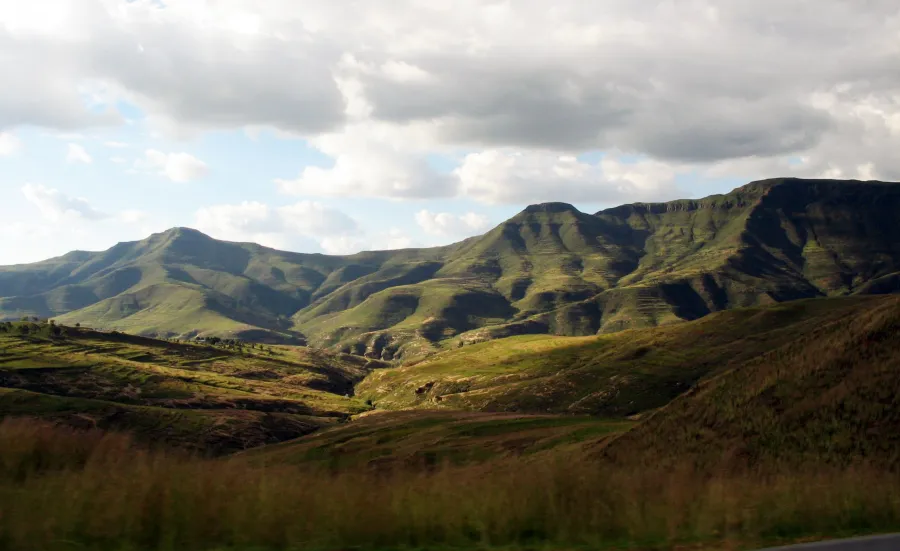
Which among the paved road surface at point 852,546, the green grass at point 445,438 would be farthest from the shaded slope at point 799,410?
the green grass at point 445,438

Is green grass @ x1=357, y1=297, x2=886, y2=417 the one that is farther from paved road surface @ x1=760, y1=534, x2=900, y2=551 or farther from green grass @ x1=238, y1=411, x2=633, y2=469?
paved road surface @ x1=760, y1=534, x2=900, y2=551

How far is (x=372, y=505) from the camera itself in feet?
40.9

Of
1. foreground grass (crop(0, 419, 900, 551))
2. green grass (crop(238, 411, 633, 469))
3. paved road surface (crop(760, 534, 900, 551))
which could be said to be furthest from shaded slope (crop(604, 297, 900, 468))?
green grass (crop(238, 411, 633, 469))

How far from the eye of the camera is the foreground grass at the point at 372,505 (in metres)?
11.3

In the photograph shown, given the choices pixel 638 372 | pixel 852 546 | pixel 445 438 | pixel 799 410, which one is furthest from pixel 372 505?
pixel 638 372

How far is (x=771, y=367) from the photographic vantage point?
3266 centimetres

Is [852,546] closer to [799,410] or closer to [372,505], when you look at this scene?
[372,505]

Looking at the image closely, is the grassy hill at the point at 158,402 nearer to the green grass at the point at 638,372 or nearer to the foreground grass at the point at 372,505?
the green grass at the point at 638,372

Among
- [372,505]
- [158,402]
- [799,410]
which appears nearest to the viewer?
[372,505]

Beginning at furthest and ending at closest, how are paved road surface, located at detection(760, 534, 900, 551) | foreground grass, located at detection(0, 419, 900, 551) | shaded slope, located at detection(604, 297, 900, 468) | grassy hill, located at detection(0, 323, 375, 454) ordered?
grassy hill, located at detection(0, 323, 375, 454) → shaded slope, located at detection(604, 297, 900, 468) → foreground grass, located at detection(0, 419, 900, 551) → paved road surface, located at detection(760, 534, 900, 551)

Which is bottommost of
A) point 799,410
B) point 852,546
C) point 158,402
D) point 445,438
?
point 158,402

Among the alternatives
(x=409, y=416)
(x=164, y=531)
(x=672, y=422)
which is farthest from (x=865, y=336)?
(x=409, y=416)

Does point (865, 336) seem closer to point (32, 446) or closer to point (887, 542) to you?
point (887, 542)

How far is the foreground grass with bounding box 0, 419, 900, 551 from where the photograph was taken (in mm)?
11328
